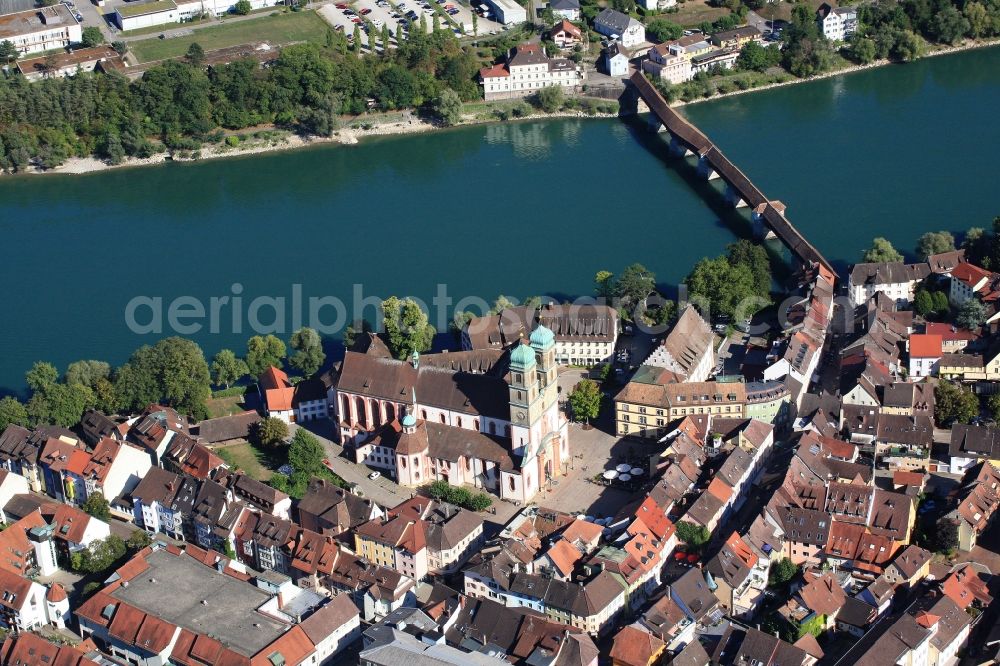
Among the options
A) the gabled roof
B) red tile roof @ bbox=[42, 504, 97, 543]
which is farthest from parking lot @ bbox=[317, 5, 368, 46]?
the gabled roof

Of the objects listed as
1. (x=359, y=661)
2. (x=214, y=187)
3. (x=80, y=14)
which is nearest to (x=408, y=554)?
(x=359, y=661)

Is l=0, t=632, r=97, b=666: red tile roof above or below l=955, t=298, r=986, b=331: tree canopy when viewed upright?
below

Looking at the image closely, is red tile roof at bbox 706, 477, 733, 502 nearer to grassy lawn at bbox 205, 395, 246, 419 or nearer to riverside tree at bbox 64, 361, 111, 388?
grassy lawn at bbox 205, 395, 246, 419

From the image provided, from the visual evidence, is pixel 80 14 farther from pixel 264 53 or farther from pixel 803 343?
pixel 803 343

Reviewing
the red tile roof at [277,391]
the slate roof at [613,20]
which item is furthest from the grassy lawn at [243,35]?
the red tile roof at [277,391]

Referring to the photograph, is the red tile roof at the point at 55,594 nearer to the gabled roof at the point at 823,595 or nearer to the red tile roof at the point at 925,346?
the gabled roof at the point at 823,595

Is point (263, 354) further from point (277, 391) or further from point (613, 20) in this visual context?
point (613, 20)
